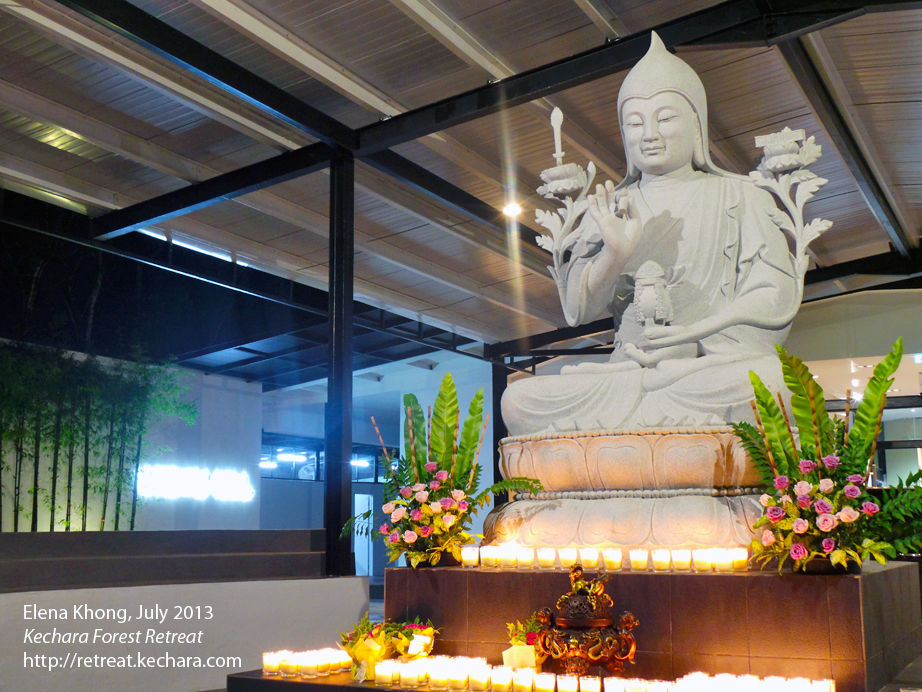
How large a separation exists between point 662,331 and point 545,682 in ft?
5.74

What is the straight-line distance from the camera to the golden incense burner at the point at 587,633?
301cm

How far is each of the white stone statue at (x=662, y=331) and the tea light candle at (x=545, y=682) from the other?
753 mm

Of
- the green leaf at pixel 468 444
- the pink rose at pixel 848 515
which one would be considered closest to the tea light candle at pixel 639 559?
the pink rose at pixel 848 515

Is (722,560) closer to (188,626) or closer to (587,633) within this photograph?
(587,633)

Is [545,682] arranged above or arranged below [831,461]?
below

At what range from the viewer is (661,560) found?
322 cm

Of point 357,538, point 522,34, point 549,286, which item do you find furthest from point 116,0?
point 357,538

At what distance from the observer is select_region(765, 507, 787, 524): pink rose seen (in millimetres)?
3033

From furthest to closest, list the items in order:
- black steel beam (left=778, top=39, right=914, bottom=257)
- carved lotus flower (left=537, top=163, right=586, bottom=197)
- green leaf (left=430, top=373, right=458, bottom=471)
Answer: black steel beam (left=778, top=39, right=914, bottom=257)
carved lotus flower (left=537, top=163, right=586, bottom=197)
green leaf (left=430, top=373, right=458, bottom=471)

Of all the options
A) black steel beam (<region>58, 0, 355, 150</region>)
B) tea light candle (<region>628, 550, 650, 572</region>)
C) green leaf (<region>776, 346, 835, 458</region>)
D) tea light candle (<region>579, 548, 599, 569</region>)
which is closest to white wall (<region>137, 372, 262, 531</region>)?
black steel beam (<region>58, 0, 355, 150</region>)

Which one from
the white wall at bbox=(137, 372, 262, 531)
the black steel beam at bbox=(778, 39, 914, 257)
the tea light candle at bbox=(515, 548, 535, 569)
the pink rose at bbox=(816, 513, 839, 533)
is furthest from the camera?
the white wall at bbox=(137, 372, 262, 531)

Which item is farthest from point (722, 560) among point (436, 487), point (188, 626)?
point (188, 626)

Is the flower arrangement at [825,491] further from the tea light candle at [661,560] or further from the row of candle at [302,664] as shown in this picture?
the row of candle at [302,664]

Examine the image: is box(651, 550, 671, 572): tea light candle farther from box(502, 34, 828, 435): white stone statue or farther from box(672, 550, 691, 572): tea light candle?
box(502, 34, 828, 435): white stone statue
